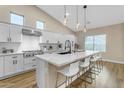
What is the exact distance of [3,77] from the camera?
11.8ft

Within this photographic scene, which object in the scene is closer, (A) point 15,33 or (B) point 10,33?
(B) point 10,33

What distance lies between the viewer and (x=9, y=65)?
382cm

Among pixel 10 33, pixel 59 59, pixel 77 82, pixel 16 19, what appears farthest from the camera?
pixel 16 19

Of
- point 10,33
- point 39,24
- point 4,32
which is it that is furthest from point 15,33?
point 39,24

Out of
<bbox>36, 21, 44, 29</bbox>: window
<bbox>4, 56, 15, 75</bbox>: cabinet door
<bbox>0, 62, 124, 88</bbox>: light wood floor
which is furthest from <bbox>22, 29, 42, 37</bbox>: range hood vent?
<bbox>0, 62, 124, 88</bbox>: light wood floor

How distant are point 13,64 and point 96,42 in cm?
639

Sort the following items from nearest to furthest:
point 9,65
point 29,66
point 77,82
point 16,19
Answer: point 77,82, point 9,65, point 29,66, point 16,19

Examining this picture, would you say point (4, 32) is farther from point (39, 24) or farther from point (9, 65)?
point (39, 24)

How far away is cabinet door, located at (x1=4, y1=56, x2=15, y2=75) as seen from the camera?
3.72 meters

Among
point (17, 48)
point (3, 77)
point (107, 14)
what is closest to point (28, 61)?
point (17, 48)

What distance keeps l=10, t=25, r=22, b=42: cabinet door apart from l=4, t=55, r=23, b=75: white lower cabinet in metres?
0.82

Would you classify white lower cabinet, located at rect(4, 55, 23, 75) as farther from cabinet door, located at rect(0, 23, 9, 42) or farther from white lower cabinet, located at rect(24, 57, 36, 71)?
cabinet door, located at rect(0, 23, 9, 42)

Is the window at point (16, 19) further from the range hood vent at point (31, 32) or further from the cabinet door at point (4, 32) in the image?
the cabinet door at point (4, 32)
